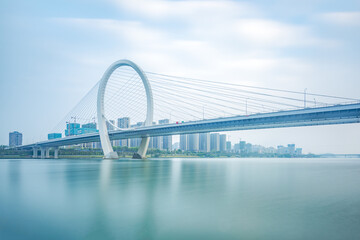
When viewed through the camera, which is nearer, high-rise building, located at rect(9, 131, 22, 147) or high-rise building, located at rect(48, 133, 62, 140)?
high-rise building, located at rect(48, 133, 62, 140)

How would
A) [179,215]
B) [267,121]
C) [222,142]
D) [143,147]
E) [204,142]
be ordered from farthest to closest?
[222,142], [204,142], [143,147], [267,121], [179,215]

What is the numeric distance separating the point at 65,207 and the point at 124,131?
38068 millimetres

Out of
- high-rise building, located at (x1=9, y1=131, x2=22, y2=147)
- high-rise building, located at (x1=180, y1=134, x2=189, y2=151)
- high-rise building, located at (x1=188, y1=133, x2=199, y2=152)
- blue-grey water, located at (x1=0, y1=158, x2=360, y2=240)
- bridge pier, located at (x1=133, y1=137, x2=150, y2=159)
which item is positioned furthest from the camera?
high-rise building, located at (x1=180, y1=134, x2=189, y2=151)

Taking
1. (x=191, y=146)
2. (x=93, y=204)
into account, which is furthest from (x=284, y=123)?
(x=191, y=146)

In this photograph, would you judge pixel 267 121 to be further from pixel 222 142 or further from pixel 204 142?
pixel 222 142

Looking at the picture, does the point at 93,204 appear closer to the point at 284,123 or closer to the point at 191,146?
the point at 284,123

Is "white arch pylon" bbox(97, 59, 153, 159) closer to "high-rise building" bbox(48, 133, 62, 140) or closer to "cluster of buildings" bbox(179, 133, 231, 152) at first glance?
"high-rise building" bbox(48, 133, 62, 140)

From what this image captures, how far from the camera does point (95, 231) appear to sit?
674 cm

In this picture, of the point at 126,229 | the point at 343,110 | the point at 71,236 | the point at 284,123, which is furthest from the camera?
the point at 284,123

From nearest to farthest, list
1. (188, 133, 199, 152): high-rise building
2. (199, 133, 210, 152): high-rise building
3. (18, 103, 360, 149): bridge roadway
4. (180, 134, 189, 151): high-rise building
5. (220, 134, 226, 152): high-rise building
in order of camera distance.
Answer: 1. (18, 103, 360, 149): bridge roadway
2. (199, 133, 210, 152): high-rise building
3. (188, 133, 199, 152): high-rise building
4. (180, 134, 189, 151): high-rise building
5. (220, 134, 226, 152): high-rise building

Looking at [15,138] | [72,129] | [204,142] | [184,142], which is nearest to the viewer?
[72,129]

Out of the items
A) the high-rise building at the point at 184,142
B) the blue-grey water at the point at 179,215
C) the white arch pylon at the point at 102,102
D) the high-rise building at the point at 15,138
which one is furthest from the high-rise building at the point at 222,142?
the blue-grey water at the point at 179,215

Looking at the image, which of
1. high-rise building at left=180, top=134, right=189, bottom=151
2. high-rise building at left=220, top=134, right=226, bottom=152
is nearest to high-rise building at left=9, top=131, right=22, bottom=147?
high-rise building at left=180, top=134, right=189, bottom=151

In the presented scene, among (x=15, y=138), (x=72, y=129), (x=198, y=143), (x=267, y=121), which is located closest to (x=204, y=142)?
(x=198, y=143)
